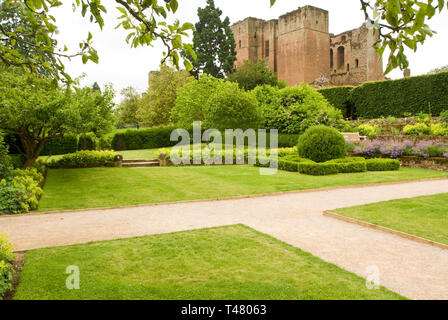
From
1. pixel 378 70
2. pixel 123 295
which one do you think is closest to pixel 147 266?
pixel 123 295

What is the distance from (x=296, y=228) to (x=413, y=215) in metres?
2.49

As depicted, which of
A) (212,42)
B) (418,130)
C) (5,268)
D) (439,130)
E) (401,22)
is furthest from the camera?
(212,42)

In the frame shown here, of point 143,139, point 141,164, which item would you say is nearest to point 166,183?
point 141,164

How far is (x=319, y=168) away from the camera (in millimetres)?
13320

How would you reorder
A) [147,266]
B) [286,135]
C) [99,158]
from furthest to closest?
[286,135], [99,158], [147,266]

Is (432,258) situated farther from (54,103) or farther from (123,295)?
(54,103)

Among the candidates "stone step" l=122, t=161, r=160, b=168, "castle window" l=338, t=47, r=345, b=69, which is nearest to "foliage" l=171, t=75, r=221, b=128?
"stone step" l=122, t=161, r=160, b=168

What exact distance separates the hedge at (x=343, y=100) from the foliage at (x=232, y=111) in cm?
1303

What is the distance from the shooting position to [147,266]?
14.3 ft

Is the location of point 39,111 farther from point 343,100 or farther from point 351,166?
point 343,100

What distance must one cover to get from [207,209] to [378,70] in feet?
143

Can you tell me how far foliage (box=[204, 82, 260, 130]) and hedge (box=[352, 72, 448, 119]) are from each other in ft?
38.9

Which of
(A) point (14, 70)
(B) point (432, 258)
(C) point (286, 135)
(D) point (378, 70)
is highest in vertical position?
(D) point (378, 70)

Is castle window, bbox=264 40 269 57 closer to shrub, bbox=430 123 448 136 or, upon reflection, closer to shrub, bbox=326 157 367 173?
shrub, bbox=430 123 448 136
